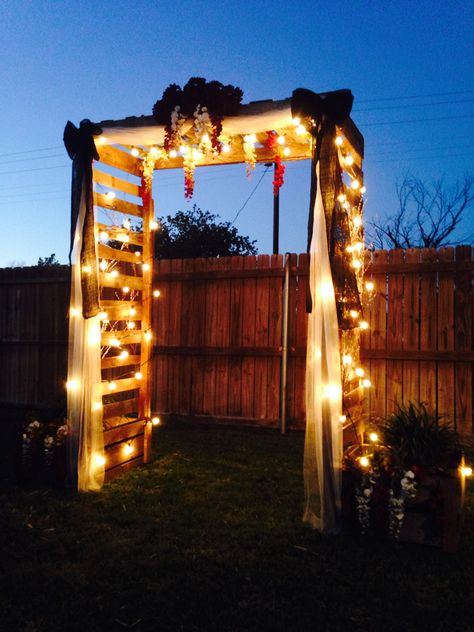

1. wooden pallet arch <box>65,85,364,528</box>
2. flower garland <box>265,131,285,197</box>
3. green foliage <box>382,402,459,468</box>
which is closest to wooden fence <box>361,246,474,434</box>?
wooden pallet arch <box>65,85,364,528</box>

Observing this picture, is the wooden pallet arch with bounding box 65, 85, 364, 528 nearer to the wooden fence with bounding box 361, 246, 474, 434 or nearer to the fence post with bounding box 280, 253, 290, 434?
the wooden fence with bounding box 361, 246, 474, 434

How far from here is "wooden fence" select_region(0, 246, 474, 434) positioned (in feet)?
18.8

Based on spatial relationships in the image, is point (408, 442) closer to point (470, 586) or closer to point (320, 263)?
point (470, 586)

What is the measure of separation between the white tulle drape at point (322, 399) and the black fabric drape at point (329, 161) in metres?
0.05

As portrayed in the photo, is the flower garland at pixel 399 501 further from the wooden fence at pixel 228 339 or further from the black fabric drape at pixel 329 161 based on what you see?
the wooden fence at pixel 228 339

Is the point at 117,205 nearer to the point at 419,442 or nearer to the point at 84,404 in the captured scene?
the point at 84,404

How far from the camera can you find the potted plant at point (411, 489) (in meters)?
3.15

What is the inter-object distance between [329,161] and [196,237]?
31.0ft

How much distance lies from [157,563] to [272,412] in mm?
3777

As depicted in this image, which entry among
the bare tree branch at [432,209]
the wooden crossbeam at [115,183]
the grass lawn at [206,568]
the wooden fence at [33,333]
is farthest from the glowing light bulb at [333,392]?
the bare tree branch at [432,209]

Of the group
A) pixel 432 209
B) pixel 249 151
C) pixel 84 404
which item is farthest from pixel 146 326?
pixel 432 209

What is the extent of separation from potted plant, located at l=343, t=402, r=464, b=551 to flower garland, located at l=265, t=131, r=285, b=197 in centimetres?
231

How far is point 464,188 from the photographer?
43.9 ft

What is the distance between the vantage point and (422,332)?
19.1 ft
